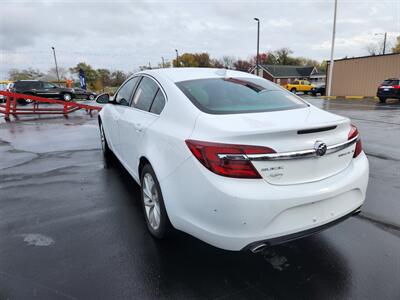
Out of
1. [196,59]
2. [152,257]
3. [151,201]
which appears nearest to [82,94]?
[151,201]

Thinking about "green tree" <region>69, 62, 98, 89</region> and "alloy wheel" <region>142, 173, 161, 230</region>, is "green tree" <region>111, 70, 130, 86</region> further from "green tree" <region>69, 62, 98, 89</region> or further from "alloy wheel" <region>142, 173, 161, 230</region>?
"alloy wheel" <region>142, 173, 161, 230</region>

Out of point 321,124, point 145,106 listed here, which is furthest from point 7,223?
point 321,124

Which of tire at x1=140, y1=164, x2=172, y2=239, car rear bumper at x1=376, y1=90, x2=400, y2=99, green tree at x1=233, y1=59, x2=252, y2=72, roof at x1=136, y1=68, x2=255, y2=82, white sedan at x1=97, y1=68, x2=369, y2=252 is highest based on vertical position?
green tree at x1=233, y1=59, x2=252, y2=72

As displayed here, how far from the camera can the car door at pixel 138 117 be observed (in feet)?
10.1

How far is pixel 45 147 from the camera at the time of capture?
7.16 m

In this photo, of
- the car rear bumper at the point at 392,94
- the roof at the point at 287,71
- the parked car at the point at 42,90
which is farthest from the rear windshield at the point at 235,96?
the roof at the point at 287,71

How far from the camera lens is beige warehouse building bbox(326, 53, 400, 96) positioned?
27.0 metres

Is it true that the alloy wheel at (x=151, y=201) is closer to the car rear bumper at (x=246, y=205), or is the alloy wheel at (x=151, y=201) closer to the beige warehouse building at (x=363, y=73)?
the car rear bumper at (x=246, y=205)

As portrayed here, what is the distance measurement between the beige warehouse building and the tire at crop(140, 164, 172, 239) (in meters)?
30.3

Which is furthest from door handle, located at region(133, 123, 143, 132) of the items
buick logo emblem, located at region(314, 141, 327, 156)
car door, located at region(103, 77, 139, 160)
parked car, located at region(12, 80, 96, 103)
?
parked car, located at region(12, 80, 96, 103)

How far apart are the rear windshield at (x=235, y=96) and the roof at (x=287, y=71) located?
199 feet

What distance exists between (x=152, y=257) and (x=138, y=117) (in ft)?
5.00

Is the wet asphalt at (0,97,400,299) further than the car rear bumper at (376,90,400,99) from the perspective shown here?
No

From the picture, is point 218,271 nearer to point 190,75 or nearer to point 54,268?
point 54,268
